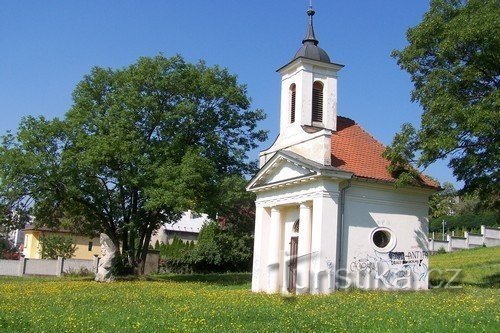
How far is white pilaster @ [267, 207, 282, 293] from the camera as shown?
2481 centimetres

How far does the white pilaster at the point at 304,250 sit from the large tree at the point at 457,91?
12.9 ft

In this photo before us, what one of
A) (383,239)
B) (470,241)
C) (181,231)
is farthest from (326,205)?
(181,231)

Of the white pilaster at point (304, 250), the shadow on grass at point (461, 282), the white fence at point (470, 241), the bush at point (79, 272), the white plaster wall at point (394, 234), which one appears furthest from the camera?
the white fence at point (470, 241)

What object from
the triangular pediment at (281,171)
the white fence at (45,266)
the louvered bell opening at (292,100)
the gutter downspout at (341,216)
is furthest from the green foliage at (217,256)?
the gutter downspout at (341,216)

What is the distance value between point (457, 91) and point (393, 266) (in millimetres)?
7043

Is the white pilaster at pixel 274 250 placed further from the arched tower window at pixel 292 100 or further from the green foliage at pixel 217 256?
the green foliage at pixel 217 256

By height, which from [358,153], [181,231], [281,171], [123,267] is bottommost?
[123,267]

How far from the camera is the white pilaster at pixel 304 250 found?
21750 millimetres

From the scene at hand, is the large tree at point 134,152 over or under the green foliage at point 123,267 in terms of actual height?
over

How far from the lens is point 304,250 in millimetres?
22047

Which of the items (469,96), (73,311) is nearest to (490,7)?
(469,96)

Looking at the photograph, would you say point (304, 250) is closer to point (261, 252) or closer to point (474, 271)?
point (261, 252)

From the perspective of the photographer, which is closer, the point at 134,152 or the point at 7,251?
the point at 134,152

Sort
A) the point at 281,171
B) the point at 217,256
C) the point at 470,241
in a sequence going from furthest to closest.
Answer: the point at 470,241 < the point at 217,256 < the point at 281,171
